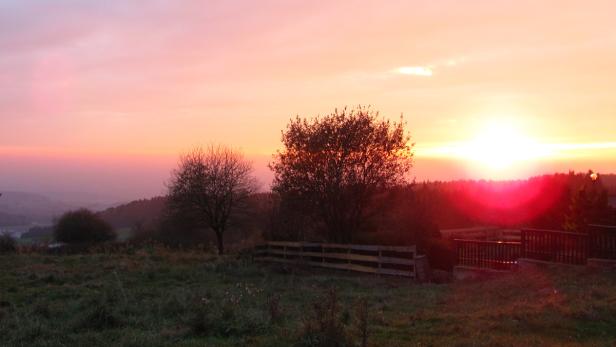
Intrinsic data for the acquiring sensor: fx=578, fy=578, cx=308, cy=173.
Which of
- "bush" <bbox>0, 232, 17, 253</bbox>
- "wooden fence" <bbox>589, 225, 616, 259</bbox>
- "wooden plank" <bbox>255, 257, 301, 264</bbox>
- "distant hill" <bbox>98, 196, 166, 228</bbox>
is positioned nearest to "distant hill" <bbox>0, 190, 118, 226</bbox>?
"distant hill" <bbox>98, 196, 166, 228</bbox>

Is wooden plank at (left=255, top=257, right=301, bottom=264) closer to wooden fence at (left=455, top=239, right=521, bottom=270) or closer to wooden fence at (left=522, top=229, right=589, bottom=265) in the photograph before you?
wooden fence at (left=455, top=239, right=521, bottom=270)

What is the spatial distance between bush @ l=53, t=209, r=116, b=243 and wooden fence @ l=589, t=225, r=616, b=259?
120 feet

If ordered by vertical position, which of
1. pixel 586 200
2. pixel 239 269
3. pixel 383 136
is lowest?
pixel 239 269

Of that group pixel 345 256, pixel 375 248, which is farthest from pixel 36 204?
pixel 375 248

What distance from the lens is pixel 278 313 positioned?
9664 millimetres

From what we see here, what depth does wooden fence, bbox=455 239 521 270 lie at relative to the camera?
18.7 meters

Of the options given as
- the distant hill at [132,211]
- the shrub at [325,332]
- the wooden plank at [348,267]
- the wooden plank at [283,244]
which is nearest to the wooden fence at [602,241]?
the wooden plank at [348,267]

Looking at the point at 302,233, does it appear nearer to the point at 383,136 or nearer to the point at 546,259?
the point at 383,136

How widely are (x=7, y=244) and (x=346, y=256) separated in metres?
20.5

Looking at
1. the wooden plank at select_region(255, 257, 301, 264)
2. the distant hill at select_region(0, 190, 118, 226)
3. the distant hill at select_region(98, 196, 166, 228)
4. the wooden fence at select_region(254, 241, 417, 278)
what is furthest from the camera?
the distant hill at select_region(0, 190, 118, 226)

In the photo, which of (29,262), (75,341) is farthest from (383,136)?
(75,341)

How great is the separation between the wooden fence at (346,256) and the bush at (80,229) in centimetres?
2180

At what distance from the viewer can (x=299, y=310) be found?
11422 millimetres

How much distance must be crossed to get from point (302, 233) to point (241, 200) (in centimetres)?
1206
